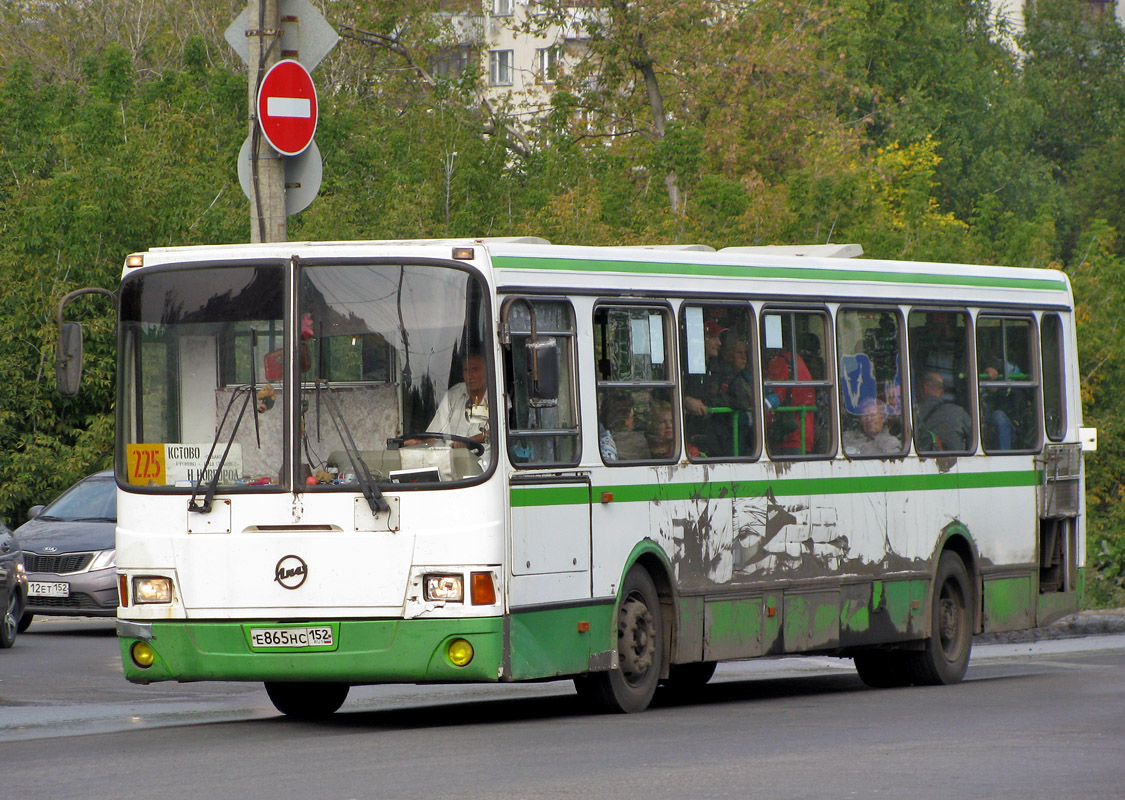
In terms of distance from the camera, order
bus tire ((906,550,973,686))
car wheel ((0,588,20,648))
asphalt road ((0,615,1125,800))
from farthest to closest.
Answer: car wheel ((0,588,20,648))
bus tire ((906,550,973,686))
asphalt road ((0,615,1125,800))

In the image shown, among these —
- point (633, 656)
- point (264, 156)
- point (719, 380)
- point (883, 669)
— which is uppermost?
point (264, 156)

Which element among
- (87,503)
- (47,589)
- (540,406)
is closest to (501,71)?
(87,503)

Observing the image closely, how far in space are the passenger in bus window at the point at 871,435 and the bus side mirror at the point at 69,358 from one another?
17.5 feet

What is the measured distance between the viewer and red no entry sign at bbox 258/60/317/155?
14.4 metres

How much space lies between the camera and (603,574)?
11.8 metres

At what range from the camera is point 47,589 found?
20594mm

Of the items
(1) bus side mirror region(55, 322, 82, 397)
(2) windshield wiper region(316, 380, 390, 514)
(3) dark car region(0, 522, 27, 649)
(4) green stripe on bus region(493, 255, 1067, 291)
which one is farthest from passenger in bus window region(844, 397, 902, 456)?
(3) dark car region(0, 522, 27, 649)

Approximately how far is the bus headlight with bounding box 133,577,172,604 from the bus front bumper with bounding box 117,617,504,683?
5.3 inches

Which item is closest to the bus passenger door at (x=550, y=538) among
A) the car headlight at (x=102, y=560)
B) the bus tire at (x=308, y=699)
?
the bus tire at (x=308, y=699)

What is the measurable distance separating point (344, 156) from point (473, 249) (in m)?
25.2

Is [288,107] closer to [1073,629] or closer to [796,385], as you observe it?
[796,385]

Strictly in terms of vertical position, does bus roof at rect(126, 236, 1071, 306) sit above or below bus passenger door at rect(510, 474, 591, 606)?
above

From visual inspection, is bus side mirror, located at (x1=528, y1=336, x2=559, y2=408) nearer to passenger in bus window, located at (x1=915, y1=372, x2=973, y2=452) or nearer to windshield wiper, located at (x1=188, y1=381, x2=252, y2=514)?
windshield wiper, located at (x1=188, y1=381, x2=252, y2=514)

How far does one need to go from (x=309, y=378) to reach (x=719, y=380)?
298 centimetres
